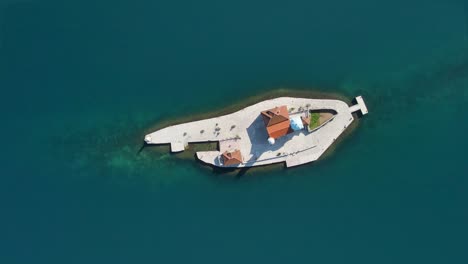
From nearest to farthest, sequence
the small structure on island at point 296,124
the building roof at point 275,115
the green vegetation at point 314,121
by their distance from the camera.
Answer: the building roof at point 275,115
the small structure on island at point 296,124
the green vegetation at point 314,121

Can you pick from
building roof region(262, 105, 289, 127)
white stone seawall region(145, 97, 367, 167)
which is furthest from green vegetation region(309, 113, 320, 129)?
building roof region(262, 105, 289, 127)

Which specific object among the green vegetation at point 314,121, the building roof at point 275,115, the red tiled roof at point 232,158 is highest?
the building roof at point 275,115

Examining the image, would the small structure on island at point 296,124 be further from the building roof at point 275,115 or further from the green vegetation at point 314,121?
the green vegetation at point 314,121

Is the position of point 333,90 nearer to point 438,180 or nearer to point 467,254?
point 438,180

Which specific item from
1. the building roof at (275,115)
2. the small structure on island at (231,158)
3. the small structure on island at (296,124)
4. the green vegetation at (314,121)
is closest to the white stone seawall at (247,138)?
the small structure on island at (231,158)

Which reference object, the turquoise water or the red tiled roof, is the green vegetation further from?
the red tiled roof

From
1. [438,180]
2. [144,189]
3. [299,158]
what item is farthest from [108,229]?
[438,180]

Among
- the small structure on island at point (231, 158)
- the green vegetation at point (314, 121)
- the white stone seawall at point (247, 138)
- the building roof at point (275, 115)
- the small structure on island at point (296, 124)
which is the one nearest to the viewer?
the building roof at point (275, 115)
